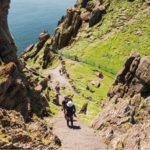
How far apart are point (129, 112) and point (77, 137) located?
453 inches

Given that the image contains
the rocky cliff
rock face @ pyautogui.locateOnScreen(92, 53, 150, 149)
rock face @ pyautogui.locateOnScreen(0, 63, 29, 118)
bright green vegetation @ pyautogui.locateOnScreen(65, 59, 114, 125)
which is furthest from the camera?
bright green vegetation @ pyautogui.locateOnScreen(65, 59, 114, 125)

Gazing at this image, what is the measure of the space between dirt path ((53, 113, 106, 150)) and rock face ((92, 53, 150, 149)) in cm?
127

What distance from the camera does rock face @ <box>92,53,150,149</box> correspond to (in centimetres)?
4131

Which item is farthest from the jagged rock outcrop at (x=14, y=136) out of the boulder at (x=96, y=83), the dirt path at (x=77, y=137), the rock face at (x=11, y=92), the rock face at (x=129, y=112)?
the boulder at (x=96, y=83)

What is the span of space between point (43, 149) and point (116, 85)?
63397 millimetres

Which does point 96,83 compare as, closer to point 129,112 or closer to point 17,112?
point 129,112

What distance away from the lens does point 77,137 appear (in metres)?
45.1

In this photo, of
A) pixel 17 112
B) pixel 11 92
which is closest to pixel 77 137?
pixel 11 92

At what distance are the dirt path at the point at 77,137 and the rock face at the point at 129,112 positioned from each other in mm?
1265

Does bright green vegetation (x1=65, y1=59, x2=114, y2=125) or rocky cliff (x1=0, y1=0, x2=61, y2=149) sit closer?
rocky cliff (x1=0, y1=0, x2=61, y2=149)

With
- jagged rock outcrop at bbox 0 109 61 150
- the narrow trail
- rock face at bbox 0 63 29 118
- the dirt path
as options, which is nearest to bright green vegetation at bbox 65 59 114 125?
the narrow trail

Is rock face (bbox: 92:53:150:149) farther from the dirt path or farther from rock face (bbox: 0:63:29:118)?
rock face (bbox: 0:63:29:118)

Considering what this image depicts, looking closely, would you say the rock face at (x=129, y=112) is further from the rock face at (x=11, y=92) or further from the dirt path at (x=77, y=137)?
the rock face at (x=11, y=92)

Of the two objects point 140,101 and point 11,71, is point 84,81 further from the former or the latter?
point 11,71
